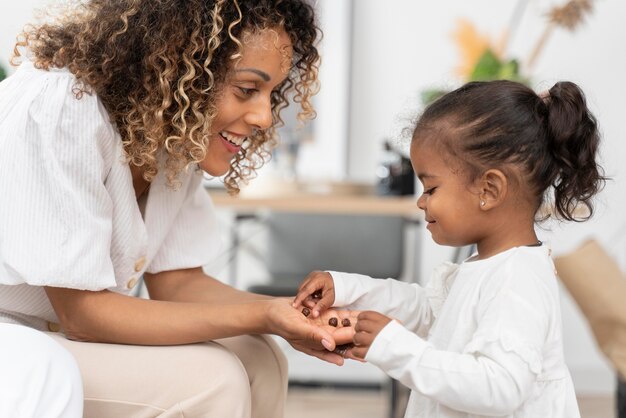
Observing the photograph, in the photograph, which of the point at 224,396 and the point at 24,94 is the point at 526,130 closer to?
the point at 224,396

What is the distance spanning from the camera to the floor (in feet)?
10.0

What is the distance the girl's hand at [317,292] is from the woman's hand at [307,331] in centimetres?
4

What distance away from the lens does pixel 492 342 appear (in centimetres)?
124

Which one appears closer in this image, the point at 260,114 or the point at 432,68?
the point at 260,114

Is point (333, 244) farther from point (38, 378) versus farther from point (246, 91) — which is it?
point (38, 378)

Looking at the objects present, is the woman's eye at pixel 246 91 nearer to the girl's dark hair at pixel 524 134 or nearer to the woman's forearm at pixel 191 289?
the girl's dark hair at pixel 524 134

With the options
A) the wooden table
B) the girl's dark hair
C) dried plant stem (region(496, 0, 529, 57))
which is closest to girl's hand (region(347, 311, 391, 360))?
the girl's dark hair

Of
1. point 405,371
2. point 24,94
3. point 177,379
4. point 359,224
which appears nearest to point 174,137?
point 24,94

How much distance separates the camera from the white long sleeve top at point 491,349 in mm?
1216

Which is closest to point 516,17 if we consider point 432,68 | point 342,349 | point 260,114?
point 432,68

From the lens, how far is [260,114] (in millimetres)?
1450

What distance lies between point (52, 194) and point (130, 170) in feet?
0.60

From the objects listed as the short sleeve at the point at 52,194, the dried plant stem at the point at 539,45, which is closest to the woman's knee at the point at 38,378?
the short sleeve at the point at 52,194

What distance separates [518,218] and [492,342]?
0.77ft
